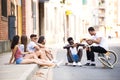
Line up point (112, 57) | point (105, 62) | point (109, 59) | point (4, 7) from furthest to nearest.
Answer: point (4, 7)
point (112, 57)
point (109, 59)
point (105, 62)

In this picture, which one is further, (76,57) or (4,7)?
(4,7)

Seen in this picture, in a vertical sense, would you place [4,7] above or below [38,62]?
above

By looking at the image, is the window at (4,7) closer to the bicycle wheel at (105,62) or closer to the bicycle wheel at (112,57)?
the bicycle wheel at (112,57)

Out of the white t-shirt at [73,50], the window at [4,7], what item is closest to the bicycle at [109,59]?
the white t-shirt at [73,50]

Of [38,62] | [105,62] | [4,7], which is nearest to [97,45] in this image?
[105,62]

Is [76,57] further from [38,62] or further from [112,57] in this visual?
[38,62]

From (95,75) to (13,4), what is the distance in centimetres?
1725

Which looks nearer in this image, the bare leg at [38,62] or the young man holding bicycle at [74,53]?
the bare leg at [38,62]

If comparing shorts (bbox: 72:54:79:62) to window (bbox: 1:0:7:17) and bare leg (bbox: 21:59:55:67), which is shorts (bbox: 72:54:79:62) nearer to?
bare leg (bbox: 21:59:55:67)

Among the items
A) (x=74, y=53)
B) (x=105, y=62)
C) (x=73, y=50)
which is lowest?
(x=105, y=62)

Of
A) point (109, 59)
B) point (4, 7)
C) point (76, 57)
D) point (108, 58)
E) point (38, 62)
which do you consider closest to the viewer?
point (38, 62)

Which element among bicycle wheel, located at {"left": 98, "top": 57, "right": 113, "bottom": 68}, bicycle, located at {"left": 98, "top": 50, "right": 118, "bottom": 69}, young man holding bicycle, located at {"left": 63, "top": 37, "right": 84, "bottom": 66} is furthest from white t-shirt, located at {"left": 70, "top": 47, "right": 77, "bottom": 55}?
bicycle wheel, located at {"left": 98, "top": 57, "right": 113, "bottom": 68}

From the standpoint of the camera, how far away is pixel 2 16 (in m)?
28.1

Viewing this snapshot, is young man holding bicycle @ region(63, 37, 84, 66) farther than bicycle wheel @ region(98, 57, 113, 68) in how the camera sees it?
A: Yes
